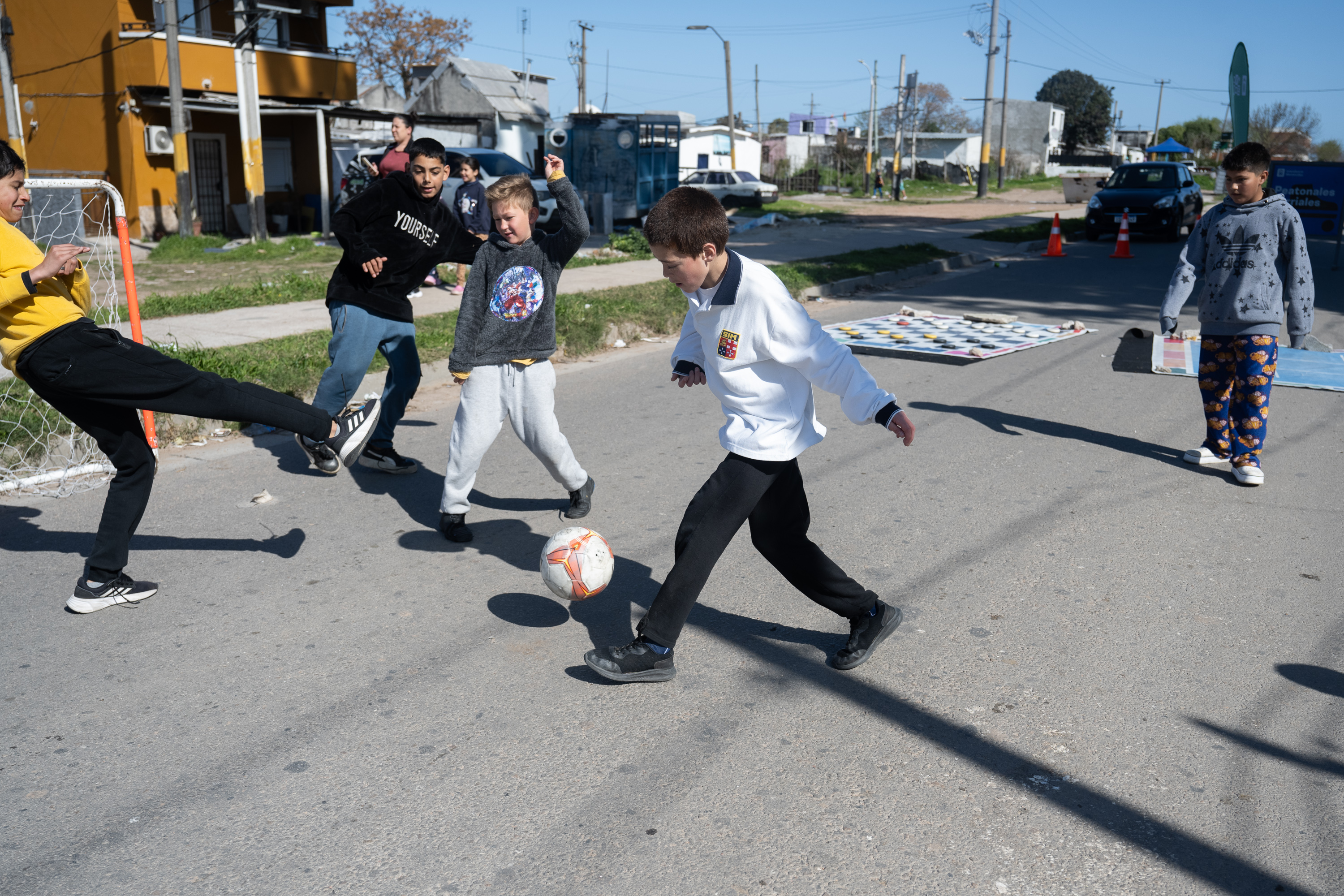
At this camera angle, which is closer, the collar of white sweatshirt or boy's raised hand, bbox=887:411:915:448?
boy's raised hand, bbox=887:411:915:448

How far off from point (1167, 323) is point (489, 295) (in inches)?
166

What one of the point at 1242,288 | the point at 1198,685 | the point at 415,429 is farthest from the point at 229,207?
the point at 1198,685

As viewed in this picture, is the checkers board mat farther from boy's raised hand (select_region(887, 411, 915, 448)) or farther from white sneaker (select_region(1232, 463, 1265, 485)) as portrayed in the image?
boy's raised hand (select_region(887, 411, 915, 448))

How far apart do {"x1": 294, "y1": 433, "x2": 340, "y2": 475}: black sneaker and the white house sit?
60.1 metres

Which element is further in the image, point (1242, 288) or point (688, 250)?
point (1242, 288)

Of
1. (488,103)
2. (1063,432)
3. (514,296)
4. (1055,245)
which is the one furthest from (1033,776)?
(488,103)

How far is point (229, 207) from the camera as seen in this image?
83.9 ft

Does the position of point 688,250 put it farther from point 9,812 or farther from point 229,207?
point 229,207

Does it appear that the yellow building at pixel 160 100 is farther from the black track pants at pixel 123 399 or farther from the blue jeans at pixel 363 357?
the black track pants at pixel 123 399

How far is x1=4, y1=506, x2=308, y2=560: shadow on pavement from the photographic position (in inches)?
194

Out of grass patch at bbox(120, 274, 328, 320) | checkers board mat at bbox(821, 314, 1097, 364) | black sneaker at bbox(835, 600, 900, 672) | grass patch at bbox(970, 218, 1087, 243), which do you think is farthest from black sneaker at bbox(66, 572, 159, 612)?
grass patch at bbox(970, 218, 1087, 243)

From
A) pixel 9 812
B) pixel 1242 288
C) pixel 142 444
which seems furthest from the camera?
pixel 1242 288

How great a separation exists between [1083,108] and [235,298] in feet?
348

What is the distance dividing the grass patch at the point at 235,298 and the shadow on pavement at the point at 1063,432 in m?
6.34
